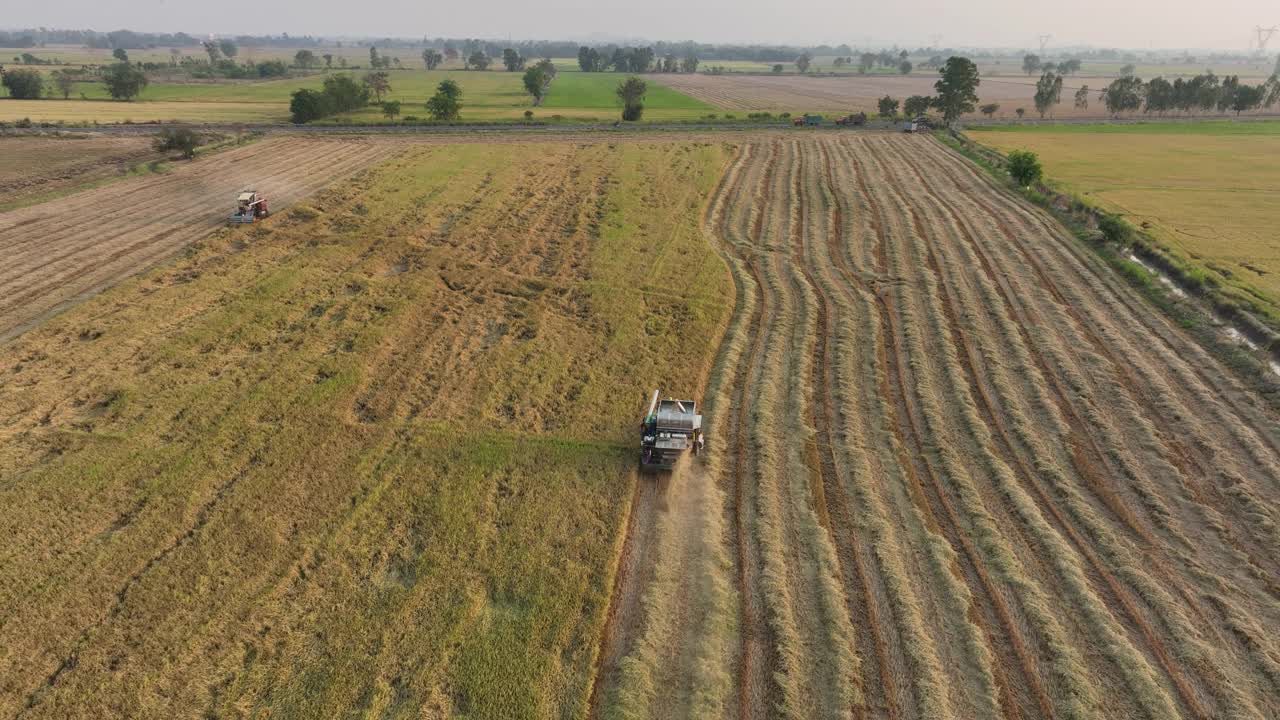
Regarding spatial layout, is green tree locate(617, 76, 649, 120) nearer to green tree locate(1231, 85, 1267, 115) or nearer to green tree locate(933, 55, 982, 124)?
green tree locate(933, 55, 982, 124)

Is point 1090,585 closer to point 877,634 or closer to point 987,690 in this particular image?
point 987,690

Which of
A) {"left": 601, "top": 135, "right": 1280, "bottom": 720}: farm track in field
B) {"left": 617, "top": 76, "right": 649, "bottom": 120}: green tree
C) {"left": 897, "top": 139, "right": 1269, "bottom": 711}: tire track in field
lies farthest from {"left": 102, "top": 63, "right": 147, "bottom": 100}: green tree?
{"left": 897, "top": 139, "right": 1269, "bottom": 711}: tire track in field

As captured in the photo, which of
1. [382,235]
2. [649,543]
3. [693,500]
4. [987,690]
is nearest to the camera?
[987,690]

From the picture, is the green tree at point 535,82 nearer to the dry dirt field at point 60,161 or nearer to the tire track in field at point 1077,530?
the dry dirt field at point 60,161

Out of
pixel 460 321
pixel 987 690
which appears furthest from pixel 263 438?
pixel 987 690

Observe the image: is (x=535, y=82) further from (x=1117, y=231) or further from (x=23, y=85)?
(x=1117, y=231)

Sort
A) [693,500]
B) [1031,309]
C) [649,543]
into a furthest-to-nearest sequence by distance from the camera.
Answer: [1031,309]
[693,500]
[649,543]
